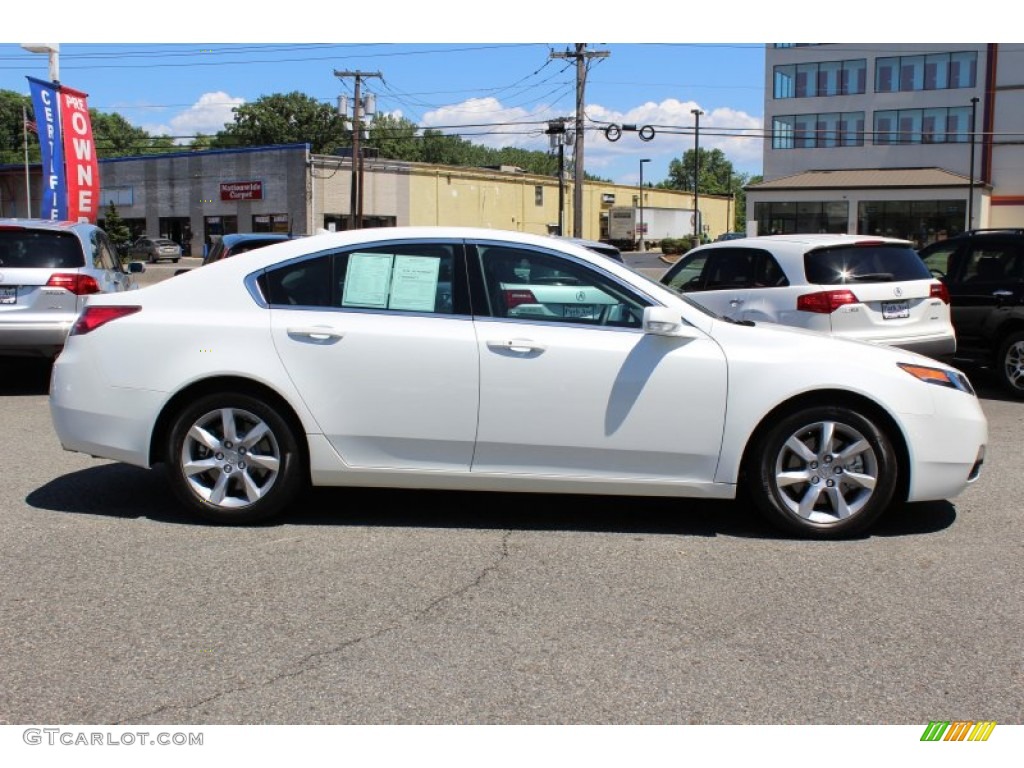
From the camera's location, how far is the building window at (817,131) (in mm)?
66250

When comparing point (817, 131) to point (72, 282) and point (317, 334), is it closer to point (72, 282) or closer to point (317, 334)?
point (72, 282)

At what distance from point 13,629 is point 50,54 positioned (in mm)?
20418

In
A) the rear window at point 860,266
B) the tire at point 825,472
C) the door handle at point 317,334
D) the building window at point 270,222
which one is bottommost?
the tire at point 825,472

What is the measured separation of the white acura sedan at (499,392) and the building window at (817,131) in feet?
215

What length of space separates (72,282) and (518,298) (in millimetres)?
6282

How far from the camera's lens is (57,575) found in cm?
489

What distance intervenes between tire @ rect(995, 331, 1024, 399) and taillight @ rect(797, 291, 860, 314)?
257 cm

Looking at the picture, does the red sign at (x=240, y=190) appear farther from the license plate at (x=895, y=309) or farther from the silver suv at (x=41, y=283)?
the license plate at (x=895, y=309)

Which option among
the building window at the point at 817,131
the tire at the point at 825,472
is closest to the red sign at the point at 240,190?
the building window at the point at 817,131

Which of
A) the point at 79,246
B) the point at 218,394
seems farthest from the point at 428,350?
the point at 79,246

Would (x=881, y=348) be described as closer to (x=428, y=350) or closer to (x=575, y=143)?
(x=428, y=350)

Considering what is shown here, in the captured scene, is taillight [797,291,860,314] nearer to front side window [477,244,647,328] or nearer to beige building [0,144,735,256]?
front side window [477,244,647,328]

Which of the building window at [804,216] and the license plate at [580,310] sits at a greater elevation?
the building window at [804,216]

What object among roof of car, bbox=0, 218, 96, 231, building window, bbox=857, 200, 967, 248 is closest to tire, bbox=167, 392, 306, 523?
roof of car, bbox=0, 218, 96, 231
